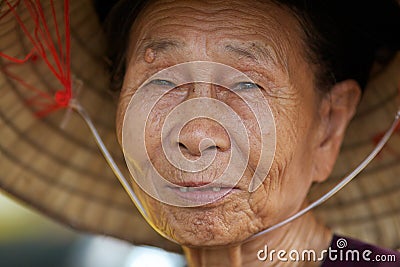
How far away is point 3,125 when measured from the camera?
6.95 ft

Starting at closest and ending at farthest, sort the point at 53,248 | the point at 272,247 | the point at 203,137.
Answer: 1. the point at 203,137
2. the point at 272,247
3. the point at 53,248

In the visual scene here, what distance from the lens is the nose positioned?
62.4 inches

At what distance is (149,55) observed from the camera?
1.75m

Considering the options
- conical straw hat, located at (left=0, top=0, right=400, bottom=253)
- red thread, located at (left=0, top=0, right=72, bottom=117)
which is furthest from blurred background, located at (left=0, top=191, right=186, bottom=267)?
red thread, located at (left=0, top=0, right=72, bottom=117)

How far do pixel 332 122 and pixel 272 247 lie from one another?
383mm

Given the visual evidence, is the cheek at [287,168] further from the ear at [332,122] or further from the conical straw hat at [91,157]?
the conical straw hat at [91,157]

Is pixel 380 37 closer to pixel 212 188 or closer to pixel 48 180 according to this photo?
pixel 212 188

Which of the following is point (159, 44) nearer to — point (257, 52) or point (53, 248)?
point (257, 52)

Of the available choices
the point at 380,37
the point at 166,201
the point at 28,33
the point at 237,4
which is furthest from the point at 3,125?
the point at 380,37

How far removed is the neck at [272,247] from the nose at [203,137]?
305 millimetres

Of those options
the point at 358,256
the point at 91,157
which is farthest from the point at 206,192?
the point at 91,157

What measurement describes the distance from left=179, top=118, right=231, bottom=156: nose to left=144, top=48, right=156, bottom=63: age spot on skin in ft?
0.76

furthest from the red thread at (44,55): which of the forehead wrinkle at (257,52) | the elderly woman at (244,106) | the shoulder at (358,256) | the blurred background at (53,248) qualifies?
the blurred background at (53,248)

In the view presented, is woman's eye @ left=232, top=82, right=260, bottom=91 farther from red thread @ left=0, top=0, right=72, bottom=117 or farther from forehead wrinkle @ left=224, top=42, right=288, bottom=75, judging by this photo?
red thread @ left=0, top=0, right=72, bottom=117
